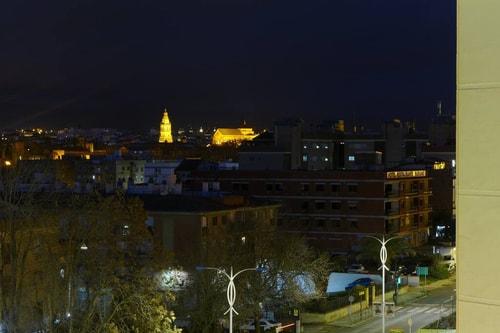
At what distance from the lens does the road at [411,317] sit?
39.2 m

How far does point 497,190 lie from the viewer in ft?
21.8

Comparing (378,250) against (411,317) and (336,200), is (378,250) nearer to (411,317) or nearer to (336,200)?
(336,200)

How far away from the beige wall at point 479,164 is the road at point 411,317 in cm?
2922

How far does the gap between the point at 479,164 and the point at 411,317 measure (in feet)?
121

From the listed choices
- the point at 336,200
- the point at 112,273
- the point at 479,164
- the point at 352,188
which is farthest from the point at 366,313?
the point at 479,164

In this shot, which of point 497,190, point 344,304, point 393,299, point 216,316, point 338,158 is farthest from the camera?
point 338,158

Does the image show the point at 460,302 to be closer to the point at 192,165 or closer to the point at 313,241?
the point at 313,241

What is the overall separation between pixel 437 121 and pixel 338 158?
54.8 feet

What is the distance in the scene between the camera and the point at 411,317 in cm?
4216

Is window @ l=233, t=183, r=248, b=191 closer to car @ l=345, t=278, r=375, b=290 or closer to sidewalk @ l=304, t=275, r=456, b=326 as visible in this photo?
sidewalk @ l=304, t=275, r=456, b=326

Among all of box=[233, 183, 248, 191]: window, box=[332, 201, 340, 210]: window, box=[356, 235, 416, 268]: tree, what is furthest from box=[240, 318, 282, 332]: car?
box=[233, 183, 248, 191]: window

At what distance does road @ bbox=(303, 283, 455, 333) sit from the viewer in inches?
1542

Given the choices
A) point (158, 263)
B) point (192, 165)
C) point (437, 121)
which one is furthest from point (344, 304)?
point (437, 121)

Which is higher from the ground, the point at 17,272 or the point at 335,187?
the point at 335,187
